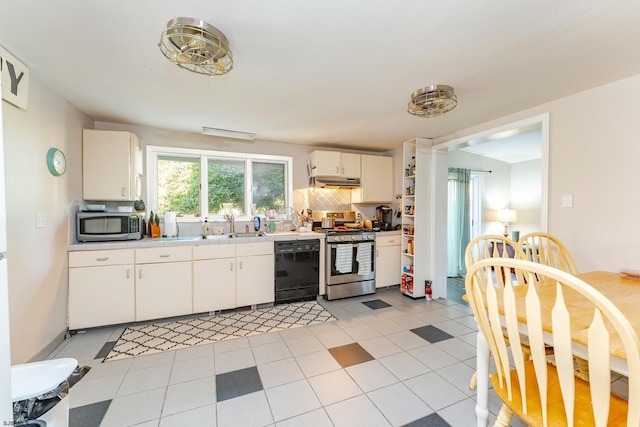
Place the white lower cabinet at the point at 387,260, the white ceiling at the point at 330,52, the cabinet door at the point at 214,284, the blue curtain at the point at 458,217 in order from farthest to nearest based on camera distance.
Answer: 1. the blue curtain at the point at 458,217
2. the white lower cabinet at the point at 387,260
3. the cabinet door at the point at 214,284
4. the white ceiling at the point at 330,52

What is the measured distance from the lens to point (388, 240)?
12.6 feet

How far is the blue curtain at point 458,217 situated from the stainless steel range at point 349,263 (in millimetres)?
1805

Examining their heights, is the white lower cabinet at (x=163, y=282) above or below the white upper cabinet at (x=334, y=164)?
below

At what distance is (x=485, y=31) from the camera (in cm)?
146

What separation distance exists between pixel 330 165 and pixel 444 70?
214cm

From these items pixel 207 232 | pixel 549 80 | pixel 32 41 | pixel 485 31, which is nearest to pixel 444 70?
pixel 485 31

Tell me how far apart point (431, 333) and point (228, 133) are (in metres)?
3.22

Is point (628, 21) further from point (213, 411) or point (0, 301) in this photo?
point (213, 411)

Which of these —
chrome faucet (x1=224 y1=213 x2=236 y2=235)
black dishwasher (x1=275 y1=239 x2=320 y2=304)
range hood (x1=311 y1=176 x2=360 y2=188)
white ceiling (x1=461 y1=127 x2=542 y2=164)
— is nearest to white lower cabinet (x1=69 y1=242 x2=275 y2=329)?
black dishwasher (x1=275 y1=239 x2=320 y2=304)

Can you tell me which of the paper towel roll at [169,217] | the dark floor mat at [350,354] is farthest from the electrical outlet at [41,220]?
the dark floor mat at [350,354]

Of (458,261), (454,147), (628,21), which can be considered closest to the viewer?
(628,21)

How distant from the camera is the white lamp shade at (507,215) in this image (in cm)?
497

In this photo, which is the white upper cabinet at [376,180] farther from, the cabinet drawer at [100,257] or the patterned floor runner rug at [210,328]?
the cabinet drawer at [100,257]

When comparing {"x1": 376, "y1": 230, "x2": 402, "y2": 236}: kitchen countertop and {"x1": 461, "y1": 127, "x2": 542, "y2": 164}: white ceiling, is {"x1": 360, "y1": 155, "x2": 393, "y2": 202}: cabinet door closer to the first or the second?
{"x1": 376, "y1": 230, "x2": 402, "y2": 236}: kitchen countertop
